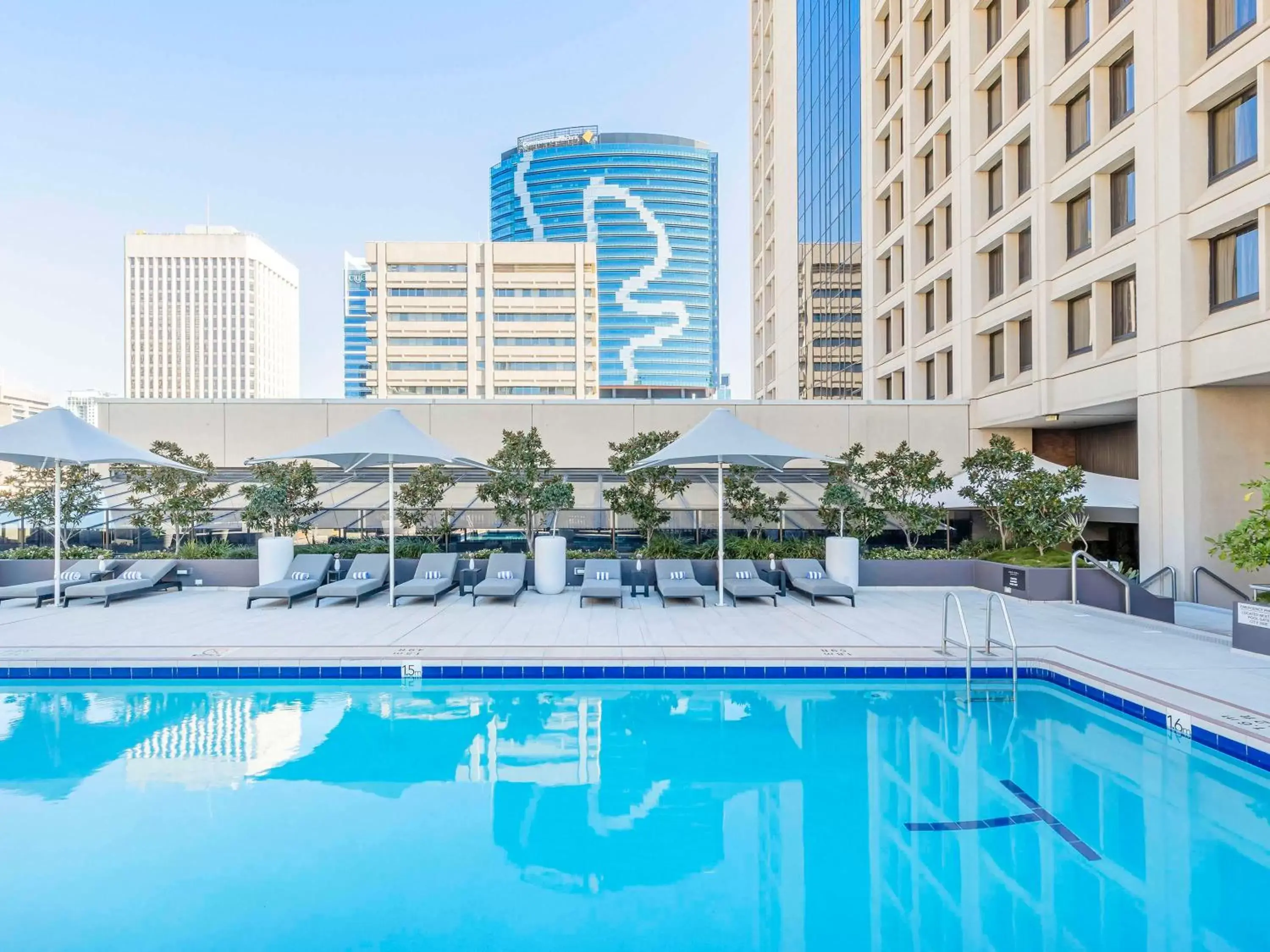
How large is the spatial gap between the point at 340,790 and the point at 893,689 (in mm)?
5523

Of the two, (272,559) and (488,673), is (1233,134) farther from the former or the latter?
(272,559)

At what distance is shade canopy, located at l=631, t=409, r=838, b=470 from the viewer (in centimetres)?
1130

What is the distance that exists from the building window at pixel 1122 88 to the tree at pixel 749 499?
10.0m

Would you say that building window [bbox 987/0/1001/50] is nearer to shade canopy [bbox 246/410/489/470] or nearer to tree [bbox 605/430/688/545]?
tree [bbox 605/430/688/545]

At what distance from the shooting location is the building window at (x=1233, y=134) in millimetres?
11328

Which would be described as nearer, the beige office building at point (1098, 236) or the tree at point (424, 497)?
the beige office building at point (1098, 236)

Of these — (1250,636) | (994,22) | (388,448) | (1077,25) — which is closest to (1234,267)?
(1250,636)

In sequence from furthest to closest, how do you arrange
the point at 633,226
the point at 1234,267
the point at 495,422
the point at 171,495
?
1. the point at 633,226
2. the point at 495,422
3. the point at 171,495
4. the point at 1234,267

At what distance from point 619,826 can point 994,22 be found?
22.2 meters

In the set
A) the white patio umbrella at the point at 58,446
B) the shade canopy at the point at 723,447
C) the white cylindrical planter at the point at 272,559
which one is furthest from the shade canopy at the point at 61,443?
the shade canopy at the point at 723,447

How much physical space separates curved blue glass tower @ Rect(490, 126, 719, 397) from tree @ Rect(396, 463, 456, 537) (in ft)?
297

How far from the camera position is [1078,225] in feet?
51.2

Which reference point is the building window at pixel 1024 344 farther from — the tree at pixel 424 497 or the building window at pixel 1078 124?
the tree at pixel 424 497

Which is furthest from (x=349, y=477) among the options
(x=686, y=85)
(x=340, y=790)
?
(x=686, y=85)
